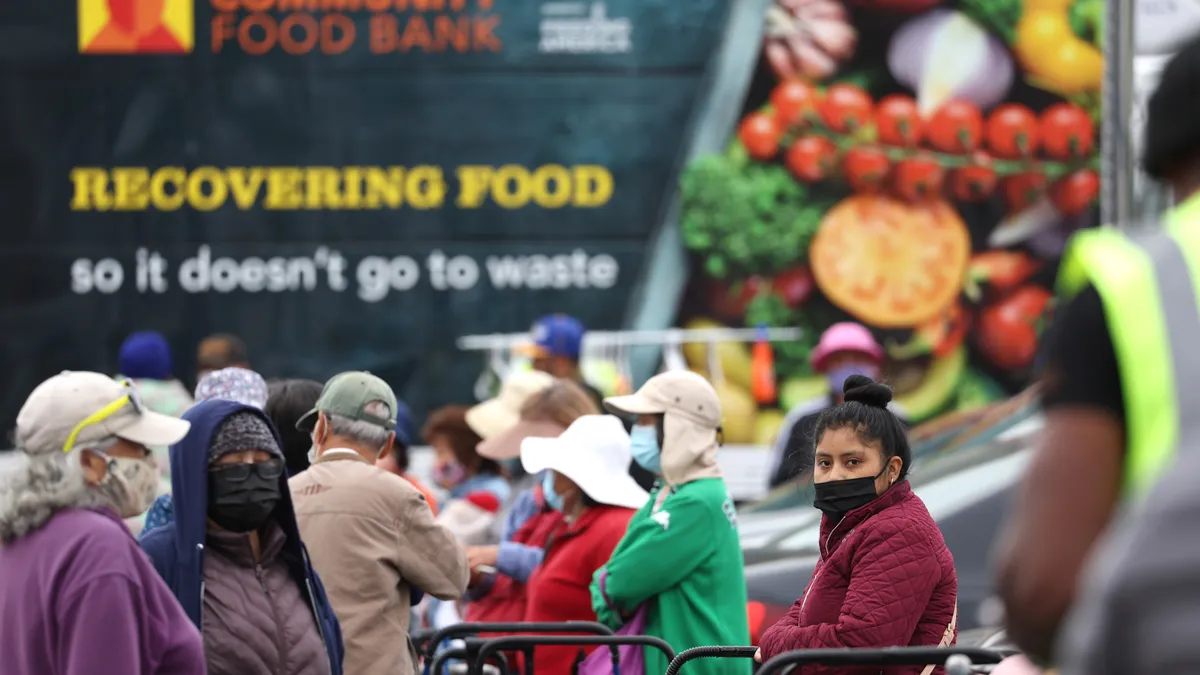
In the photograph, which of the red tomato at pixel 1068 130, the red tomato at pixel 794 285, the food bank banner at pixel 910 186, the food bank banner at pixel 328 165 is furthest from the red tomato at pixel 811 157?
the red tomato at pixel 1068 130

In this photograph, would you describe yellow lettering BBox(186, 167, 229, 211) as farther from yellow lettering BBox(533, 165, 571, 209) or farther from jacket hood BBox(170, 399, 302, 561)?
jacket hood BBox(170, 399, 302, 561)

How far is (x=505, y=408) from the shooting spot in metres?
8.45

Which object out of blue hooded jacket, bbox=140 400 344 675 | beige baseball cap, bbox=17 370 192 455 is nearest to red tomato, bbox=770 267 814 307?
blue hooded jacket, bbox=140 400 344 675

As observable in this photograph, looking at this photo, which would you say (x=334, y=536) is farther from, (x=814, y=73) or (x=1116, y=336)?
(x=814, y=73)

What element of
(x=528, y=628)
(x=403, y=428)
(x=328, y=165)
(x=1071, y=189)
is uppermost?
(x=328, y=165)

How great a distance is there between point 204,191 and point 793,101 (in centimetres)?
346

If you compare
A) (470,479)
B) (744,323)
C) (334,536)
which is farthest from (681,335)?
(334,536)

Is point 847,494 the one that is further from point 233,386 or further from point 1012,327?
point 1012,327

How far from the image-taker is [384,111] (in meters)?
11.0

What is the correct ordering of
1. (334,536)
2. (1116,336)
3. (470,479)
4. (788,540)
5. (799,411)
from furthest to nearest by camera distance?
(799,411) → (470,479) → (788,540) → (334,536) → (1116,336)

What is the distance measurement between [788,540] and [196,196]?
16.7ft

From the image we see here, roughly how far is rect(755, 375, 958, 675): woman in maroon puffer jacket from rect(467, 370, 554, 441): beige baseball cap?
3.46 metres

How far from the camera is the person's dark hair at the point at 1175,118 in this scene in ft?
7.04

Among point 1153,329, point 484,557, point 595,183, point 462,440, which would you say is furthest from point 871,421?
point 595,183
